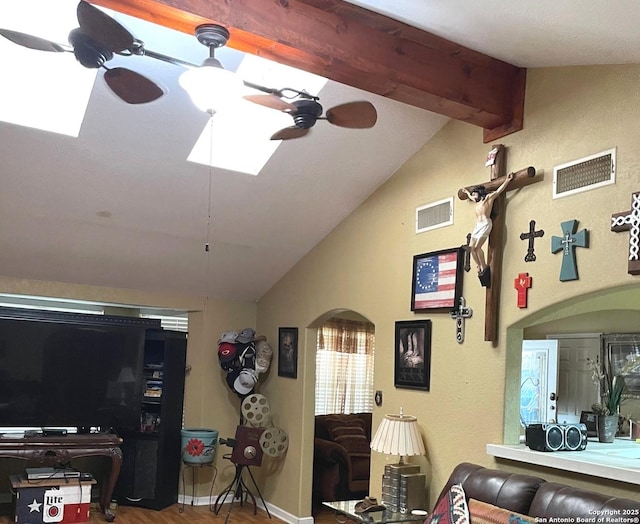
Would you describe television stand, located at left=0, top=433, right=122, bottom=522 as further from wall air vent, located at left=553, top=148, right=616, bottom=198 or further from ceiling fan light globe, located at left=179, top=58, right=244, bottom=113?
wall air vent, located at left=553, top=148, right=616, bottom=198

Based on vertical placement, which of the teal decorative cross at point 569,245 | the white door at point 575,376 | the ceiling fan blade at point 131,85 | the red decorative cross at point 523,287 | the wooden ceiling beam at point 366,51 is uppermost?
the wooden ceiling beam at point 366,51

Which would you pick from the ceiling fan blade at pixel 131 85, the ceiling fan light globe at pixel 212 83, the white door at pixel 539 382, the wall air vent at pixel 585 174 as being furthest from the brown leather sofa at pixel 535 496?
the white door at pixel 539 382

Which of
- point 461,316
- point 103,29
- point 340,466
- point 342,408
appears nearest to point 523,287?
point 461,316

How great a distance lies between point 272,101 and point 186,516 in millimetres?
4840

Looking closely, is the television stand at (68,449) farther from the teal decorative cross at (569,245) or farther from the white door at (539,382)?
the teal decorative cross at (569,245)

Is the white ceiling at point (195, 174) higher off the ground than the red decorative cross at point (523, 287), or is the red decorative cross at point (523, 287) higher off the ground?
the white ceiling at point (195, 174)

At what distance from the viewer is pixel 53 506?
230 inches

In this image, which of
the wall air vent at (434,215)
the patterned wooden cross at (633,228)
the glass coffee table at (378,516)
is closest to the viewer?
the patterned wooden cross at (633,228)

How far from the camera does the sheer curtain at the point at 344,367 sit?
845 centimetres

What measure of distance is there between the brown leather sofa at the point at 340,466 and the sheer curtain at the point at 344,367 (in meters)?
1.06

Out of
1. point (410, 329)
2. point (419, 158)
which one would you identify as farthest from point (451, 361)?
point (419, 158)

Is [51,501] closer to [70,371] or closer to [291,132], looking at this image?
[70,371]

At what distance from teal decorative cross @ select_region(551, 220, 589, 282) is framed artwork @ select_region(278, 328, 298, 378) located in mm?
3462

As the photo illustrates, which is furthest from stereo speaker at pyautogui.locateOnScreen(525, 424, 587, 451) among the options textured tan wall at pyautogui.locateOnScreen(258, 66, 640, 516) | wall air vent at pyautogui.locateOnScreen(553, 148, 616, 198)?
wall air vent at pyautogui.locateOnScreen(553, 148, 616, 198)
